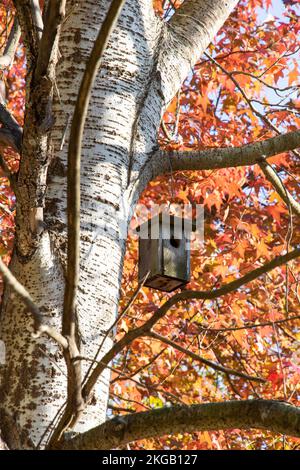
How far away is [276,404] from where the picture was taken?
4.86 feet

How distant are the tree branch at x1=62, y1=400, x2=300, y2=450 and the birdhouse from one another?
125 cm

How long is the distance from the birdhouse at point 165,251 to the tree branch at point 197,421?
1.25 meters

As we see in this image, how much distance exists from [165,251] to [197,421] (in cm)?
138

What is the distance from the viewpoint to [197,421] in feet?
5.05

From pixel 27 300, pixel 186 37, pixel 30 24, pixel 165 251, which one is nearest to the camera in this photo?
pixel 27 300

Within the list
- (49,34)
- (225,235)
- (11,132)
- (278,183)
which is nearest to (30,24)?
(49,34)

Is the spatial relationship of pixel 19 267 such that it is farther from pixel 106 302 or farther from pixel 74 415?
pixel 74 415

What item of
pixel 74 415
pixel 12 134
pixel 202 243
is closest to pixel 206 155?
pixel 12 134

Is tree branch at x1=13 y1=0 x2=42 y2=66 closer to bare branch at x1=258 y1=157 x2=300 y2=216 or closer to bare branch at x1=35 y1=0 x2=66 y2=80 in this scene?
bare branch at x1=35 y1=0 x2=66 y2=80

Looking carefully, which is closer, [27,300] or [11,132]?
[27,300]

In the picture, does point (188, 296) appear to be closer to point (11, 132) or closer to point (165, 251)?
point (11, 132)

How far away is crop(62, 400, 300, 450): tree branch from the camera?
57.5 inches

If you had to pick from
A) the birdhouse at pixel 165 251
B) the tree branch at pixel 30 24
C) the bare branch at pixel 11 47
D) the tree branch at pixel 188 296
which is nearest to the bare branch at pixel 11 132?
the tree branch at pixel 30 24

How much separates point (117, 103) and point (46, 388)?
1039mm
